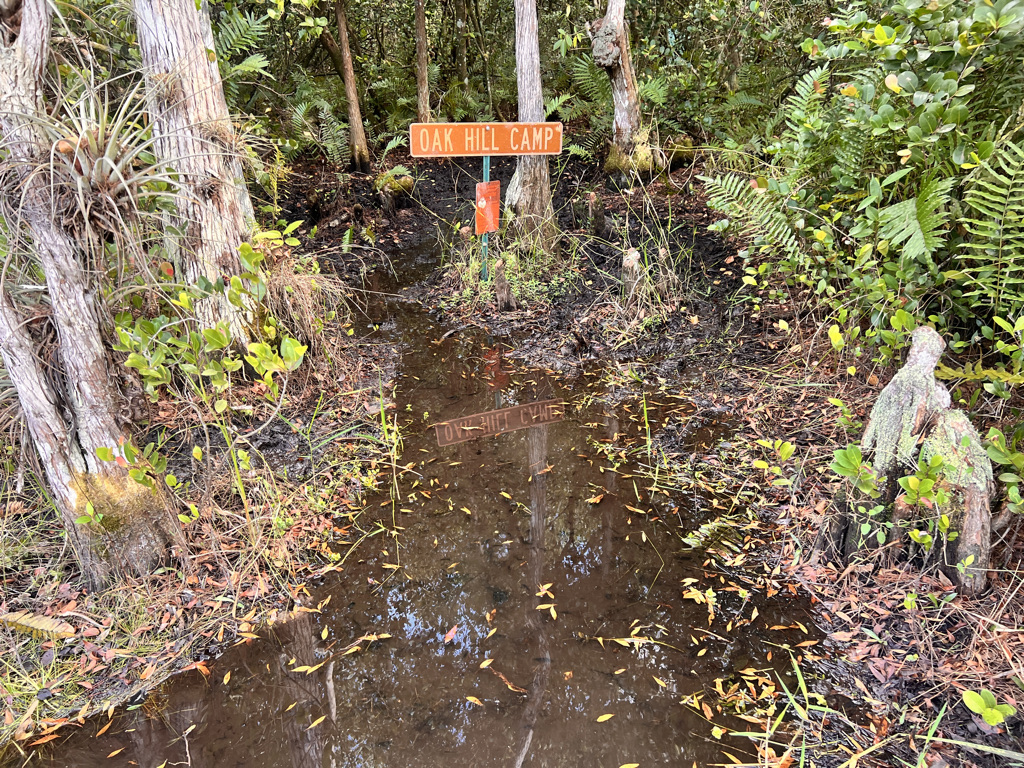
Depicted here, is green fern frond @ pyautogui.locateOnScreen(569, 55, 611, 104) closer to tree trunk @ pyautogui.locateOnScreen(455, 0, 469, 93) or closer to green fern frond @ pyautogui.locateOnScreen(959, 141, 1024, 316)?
tree trunk @ pyautogui.locateOnScreen(455, 0, 469, 93)

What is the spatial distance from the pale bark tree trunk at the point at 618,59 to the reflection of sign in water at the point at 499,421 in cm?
416

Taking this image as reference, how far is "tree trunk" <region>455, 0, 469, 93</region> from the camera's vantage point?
360 inches

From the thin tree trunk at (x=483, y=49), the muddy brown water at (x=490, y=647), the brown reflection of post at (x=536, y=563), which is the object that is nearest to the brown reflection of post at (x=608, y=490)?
the muddy brown water at (x=490, y=647)

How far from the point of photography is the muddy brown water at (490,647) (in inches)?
85.8

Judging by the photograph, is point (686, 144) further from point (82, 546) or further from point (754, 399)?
point (82, 546)

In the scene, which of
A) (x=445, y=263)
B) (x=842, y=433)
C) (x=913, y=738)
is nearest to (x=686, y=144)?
(x=445, y=263)

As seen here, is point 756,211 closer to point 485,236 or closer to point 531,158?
point 485,236

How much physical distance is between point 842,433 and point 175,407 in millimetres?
3860

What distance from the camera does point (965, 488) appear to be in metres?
2.31

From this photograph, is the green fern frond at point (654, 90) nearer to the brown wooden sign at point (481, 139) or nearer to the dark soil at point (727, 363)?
the dark soil at point (727, 363)

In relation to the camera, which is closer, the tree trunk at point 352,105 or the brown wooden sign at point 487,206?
the brown wooden sign at point 487,206

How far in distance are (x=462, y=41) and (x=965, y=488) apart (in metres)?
9.45

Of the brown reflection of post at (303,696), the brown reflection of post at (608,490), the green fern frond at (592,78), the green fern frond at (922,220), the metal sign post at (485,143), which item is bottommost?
the brown reflection of post at (303,696)

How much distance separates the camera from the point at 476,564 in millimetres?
3012
